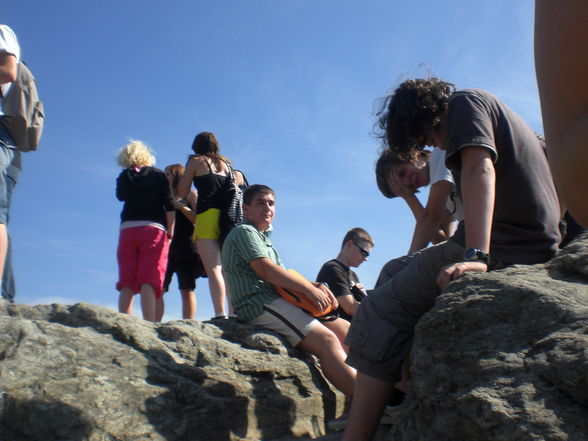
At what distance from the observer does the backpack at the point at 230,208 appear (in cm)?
598

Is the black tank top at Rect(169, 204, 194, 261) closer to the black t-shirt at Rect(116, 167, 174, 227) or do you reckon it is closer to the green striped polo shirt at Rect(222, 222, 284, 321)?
the black t-shirt at Rect(116, 167, 174, 227)

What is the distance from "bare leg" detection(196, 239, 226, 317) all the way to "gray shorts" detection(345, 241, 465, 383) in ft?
8.94

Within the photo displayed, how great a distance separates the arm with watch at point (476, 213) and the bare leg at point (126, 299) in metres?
3.59

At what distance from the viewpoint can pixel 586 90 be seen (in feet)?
2.48

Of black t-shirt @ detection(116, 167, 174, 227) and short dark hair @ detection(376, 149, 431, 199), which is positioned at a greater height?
black t-shirt @ detection(116, 167, 174, 227)

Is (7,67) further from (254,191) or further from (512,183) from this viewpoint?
(512,183)

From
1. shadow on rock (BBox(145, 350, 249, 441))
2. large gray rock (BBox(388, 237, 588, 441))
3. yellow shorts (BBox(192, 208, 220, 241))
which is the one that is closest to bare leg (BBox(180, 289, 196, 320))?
yellow shorts (BBox(192, 208, 220, 241))

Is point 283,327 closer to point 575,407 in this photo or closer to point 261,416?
point 261,416

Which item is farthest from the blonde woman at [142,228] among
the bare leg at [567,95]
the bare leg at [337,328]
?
the bare leg at [567,95]

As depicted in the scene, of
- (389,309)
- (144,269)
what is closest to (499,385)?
(389,309)

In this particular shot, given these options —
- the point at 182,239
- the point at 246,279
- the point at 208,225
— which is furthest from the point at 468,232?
the point at 182,239

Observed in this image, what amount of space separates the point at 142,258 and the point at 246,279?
5.25ft

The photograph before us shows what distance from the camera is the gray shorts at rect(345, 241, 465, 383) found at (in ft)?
10.00

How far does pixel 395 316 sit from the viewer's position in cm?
313
